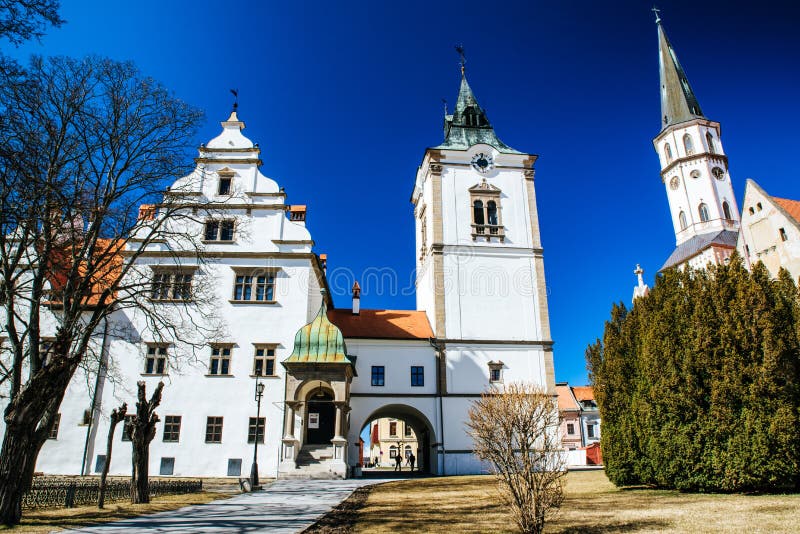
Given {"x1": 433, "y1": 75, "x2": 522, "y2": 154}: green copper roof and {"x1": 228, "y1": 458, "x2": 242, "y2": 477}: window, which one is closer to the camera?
{"x1": 228, "y1": 458, "x2": 242, "y2": 477}: window

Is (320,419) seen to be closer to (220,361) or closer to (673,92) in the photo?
(220,361)

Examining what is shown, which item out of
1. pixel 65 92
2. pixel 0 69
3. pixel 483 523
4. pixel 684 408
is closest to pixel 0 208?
pixel 0 69

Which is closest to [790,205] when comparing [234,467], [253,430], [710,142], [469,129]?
[469,129]

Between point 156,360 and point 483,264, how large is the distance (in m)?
20.6

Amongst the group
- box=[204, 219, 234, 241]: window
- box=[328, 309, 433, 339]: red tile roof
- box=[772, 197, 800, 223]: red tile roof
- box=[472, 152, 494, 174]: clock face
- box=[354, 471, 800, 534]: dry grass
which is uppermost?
box=[472, 152, 494, 174]: clock face

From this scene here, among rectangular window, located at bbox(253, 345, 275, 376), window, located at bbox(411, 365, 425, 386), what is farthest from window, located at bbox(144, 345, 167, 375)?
window, located at bbox(411, 365, 425, 386)

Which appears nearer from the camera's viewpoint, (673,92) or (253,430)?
(253,430)

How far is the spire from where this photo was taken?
65.4 metres

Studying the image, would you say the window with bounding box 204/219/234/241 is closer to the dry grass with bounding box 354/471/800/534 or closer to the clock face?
the clock face

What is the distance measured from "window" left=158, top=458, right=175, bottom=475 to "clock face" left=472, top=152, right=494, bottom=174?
26.5 m

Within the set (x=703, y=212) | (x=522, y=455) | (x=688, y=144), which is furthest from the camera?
(x=688, y=144)

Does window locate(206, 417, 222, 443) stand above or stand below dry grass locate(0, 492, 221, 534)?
above

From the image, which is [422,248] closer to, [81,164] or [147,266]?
[147,266]

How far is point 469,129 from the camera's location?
41250mm
